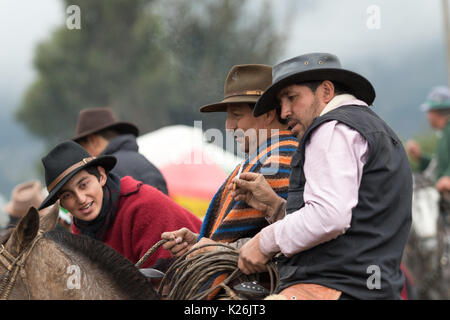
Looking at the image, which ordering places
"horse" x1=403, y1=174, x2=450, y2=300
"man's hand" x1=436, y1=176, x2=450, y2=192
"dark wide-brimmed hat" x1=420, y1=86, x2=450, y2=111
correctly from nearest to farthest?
1. "man's hand" x1=436, y1=176, x2=450, y2=192
2. "horse" x1=403, y1=174, x2=450, y2=300
3. "dark wide-brimmed hat" x1=420, y1=86, x2=450, y2=111

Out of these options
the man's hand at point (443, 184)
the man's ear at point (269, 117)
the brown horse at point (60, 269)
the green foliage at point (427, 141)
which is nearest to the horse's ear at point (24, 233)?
the brown horse at point (60, 269)

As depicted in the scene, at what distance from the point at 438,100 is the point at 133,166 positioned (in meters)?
5.30

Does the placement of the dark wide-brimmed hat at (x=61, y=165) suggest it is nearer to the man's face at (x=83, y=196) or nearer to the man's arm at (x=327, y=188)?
the man's face at (x=83, y=196)

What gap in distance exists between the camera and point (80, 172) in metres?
3.59

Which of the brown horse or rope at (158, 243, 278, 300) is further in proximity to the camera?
rope at (158, 243, 278, 300)

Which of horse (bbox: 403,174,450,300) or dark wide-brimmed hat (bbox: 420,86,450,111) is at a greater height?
dark wide-brimmed hat (bbox: 420,86,450,111)

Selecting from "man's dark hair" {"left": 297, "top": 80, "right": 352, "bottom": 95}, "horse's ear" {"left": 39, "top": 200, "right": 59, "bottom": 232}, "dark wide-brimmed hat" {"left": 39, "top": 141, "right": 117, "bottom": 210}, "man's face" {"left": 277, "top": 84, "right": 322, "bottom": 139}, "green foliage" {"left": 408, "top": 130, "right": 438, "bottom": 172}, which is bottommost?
"green foliage" {"left": 408, "top": 130, "right": 438, "bottom": 172}

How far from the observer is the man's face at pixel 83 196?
355cm

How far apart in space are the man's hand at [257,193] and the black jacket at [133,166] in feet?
7.98

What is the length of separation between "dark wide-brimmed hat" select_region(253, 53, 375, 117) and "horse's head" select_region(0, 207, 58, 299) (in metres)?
1.28

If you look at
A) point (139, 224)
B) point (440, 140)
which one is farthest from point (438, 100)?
point (139, 224)

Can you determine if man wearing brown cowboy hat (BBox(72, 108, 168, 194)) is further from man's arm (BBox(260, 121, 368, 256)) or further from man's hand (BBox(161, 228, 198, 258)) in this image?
man's arm (BBox(260, 121, 368, 256))

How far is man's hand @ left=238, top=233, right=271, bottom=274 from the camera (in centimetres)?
273

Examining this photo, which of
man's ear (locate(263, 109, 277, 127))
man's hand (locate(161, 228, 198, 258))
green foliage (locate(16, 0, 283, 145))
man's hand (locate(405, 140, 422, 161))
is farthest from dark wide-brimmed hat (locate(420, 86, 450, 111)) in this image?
green foliage (locate(16, 0, 283, 145))
